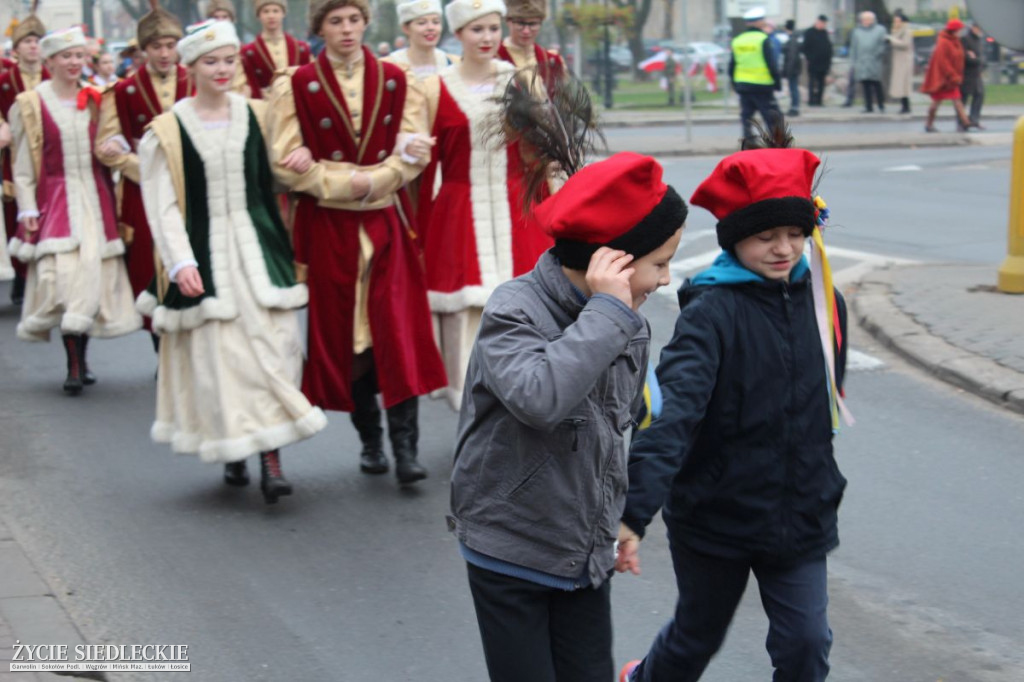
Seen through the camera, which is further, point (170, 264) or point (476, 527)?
point (170, 264)

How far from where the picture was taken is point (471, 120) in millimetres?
6980

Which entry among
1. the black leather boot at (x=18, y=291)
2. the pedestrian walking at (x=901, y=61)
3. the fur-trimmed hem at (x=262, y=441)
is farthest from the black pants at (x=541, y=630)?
the pedestrian walking at (x=901, y=61)

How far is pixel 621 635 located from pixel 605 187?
232 cm

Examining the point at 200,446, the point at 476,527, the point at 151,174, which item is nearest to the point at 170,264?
the point at 151,174

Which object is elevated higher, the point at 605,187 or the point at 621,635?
the point at 605,187

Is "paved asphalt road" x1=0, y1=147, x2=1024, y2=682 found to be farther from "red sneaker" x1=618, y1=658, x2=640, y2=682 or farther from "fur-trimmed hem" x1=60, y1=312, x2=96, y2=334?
"red sneaker" x1=618, y1=658, x2=640, y2=682

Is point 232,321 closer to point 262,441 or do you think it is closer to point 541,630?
point 262,441

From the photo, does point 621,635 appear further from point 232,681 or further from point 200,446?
point 200,446

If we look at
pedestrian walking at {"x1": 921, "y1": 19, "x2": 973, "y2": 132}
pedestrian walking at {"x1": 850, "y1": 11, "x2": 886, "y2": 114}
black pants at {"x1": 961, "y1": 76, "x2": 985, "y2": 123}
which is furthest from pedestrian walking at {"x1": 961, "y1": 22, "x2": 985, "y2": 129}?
pedestrian walking at {"x1": 850, "y1": 11, "x2": 886, "y2": 114}

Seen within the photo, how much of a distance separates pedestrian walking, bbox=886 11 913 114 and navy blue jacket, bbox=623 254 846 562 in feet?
93.6

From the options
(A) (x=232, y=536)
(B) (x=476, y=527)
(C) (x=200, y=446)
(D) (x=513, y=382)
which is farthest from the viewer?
(C) (x=200, y=446)

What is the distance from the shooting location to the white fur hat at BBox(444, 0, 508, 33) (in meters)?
7.02

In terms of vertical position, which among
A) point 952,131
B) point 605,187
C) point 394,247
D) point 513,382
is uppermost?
point 605,187

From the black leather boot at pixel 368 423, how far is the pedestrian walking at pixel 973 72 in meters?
21.0
